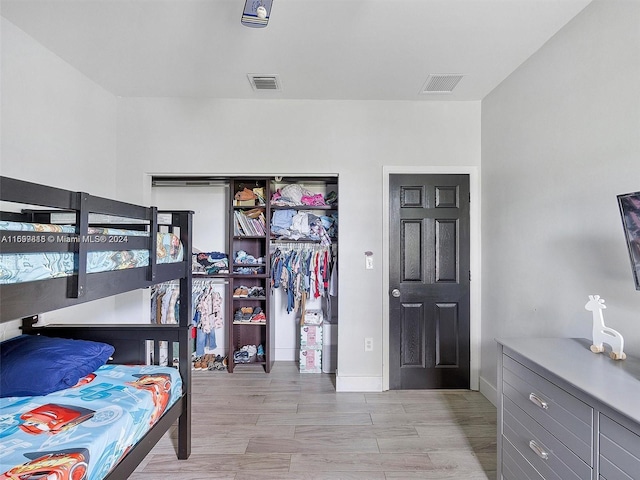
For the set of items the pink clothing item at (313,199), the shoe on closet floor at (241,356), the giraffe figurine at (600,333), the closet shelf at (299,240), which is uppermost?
the pink clothing item at (313,199)

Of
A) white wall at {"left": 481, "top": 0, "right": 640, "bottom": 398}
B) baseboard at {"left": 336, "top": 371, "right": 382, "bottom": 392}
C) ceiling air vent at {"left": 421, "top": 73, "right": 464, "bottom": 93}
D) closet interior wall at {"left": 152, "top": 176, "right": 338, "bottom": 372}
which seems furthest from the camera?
closet interior wall at {"left": 152, "top": 176, "right": 338, "bottom": 372}

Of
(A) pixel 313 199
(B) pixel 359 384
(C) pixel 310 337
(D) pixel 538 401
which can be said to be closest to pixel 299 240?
(A) pixel 313 199

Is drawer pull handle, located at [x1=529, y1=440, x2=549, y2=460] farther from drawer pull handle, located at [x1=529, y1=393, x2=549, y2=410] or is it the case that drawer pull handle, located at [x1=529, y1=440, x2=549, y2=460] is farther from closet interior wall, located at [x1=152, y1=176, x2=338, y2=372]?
closet interior wall, located at [x1=152, y1=176, x2=338, y2=372]

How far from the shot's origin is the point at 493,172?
2.75 metres

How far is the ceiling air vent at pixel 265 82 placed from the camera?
2578 millimetres

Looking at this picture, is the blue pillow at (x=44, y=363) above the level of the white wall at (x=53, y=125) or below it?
below

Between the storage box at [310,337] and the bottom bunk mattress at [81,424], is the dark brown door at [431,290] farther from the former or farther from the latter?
the bottom bunk mattress at [81,424]

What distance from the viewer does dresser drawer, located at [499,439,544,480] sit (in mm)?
1439

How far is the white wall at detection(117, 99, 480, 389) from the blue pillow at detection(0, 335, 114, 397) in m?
1.65

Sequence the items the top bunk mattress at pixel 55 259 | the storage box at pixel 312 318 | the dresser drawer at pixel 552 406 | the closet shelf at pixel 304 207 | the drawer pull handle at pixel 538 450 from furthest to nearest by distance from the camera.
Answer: the storage box at pixel 312 318, the closet shelf at pixel 304 207, the drawer pull handle at pixel 538 450, the dresser drawer at pixel 552 406, the top bunk mattress at pixel 55 259

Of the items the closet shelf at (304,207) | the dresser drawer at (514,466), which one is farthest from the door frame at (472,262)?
the dresser drawer at (514,466)

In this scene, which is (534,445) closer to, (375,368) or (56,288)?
(375,368)

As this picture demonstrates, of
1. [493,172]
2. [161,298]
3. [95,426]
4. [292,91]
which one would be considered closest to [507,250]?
[493,172]

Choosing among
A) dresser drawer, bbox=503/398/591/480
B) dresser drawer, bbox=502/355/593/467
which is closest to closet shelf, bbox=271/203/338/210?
dresser drawer, bbox=502/355/593/467
